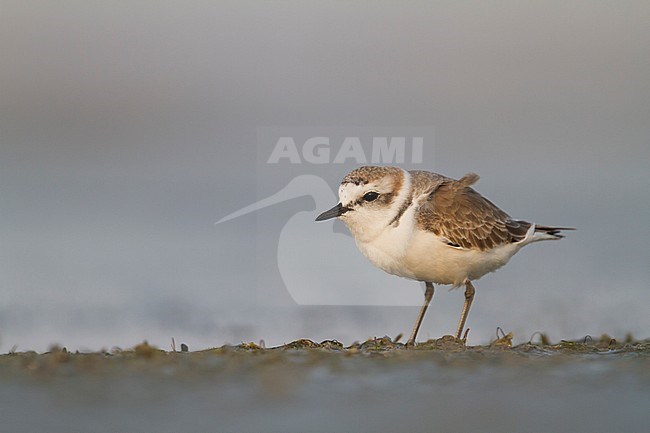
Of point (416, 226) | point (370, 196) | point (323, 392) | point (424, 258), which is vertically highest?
point (370, 196)

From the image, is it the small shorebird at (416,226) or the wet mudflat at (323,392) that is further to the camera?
the small shorebird at (416,226)

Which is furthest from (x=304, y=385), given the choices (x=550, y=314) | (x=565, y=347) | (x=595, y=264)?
(x=595, y=264)

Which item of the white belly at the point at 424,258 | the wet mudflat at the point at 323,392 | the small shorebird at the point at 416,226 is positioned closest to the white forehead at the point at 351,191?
the small shorebird at the point at 416,226

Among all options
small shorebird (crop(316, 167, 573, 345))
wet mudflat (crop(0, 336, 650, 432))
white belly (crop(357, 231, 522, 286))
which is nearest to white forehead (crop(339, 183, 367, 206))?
small shorebird (crop(316, 167, 573, 345))

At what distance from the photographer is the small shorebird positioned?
21.6ft

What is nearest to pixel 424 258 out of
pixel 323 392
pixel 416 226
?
pixel 416 226

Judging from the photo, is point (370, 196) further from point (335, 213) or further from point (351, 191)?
point (335, 213)

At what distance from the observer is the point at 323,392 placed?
3.97 meters

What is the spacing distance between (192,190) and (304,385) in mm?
9023

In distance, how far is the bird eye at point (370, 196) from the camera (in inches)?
259

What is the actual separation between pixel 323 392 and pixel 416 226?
110 inches

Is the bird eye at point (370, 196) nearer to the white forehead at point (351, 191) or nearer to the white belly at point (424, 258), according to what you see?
the white forehead at point (351, 191)

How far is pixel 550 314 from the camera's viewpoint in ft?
30.2

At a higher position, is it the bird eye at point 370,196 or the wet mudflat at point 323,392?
the bird eye at point 370,196
